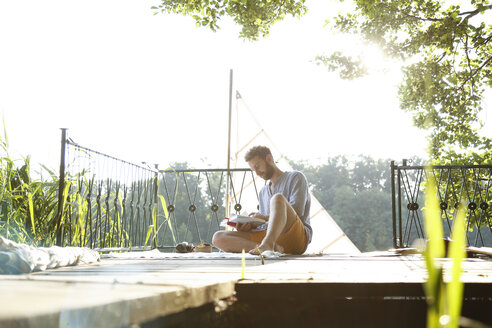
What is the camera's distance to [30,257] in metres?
1.38

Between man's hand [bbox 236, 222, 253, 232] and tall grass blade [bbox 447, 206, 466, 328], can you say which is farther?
man's hand [bbox 236, 222, 253, 232]

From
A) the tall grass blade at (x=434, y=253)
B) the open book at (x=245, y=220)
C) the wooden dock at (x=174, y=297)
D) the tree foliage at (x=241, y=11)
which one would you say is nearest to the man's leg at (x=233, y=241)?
the open book at (x=245, y=220)

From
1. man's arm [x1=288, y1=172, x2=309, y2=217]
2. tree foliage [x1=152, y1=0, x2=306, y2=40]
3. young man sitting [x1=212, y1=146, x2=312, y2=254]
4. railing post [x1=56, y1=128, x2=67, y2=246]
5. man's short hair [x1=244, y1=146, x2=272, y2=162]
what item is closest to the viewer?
young man sitting [x1=212, y1=146, x2=312, y2=254]

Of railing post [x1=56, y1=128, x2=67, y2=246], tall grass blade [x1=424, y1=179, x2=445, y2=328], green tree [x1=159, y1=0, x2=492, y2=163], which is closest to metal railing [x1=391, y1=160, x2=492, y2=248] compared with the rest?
green tree [x1=159, y1=0, x2=492, y2=163]

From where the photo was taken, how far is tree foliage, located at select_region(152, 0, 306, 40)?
16.5 ft

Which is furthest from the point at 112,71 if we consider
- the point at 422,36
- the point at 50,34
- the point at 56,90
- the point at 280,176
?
the point at 280,176

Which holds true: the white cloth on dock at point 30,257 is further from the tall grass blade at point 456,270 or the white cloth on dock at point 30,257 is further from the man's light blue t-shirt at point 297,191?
the man's light blue t-shirt at point 297,191

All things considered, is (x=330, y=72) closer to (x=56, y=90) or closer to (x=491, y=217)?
(x=491, y=217)

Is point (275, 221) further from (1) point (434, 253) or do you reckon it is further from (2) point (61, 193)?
(1) point (434, 253)

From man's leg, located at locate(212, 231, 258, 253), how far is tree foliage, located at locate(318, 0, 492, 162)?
11.1 ft

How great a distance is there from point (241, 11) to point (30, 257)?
4.39m

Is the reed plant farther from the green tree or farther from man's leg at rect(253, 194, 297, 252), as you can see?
the green tree

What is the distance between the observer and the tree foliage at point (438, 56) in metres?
5.39

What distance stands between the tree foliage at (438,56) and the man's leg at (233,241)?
3.38 m
